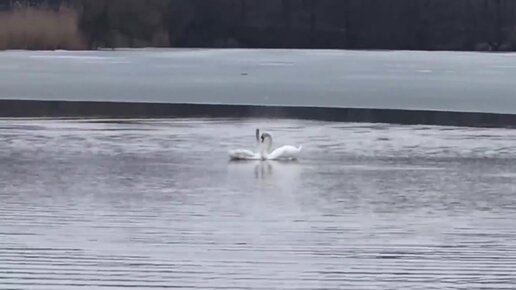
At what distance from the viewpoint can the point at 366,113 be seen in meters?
19.8

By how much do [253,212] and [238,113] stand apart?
32.3ft

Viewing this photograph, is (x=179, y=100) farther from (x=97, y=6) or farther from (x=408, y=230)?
(x=97, y=6)

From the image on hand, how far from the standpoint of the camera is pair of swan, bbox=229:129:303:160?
46.4ft

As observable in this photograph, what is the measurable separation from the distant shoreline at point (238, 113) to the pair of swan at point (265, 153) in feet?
15.0

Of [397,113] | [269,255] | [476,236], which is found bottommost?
[269,255]

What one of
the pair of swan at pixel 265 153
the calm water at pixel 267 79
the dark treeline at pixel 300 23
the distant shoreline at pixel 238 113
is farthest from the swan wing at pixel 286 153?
the dark treeline at pixel 300 23

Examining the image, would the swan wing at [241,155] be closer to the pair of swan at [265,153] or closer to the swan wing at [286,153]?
the pair of swan at [265,153]

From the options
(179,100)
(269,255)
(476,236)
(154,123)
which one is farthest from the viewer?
(179,100)

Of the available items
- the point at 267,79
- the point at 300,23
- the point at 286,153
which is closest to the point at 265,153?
the point at 286,153

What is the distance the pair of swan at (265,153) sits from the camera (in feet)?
46.4

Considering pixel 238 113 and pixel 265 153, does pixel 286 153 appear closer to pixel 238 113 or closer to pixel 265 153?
pixel 265 153

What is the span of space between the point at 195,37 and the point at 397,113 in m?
17.2

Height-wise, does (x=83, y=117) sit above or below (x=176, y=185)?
above

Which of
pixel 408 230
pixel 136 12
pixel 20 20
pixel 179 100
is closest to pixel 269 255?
pixel 408 230
